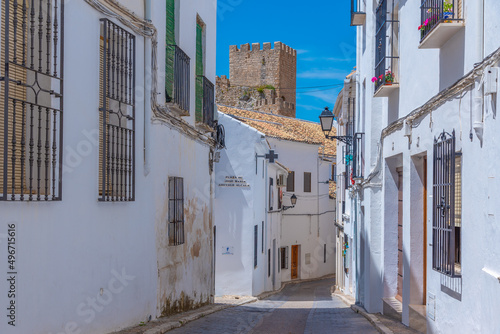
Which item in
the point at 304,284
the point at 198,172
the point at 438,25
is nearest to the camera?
the point at 438,25

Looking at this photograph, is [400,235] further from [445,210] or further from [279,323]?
[445,210]

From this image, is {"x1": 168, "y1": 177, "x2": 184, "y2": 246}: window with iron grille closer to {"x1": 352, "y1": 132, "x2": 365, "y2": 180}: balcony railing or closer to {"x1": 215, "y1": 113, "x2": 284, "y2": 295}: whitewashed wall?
{"x1": 352, "y1": 132, "x2": 365, "y2": 180}: balcony railing

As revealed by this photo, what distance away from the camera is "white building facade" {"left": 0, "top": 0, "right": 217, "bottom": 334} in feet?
18.8

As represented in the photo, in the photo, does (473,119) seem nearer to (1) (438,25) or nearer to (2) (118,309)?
(1) (438,25)

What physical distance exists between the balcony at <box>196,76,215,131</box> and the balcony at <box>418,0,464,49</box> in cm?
600

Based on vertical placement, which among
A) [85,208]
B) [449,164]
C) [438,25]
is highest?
[438,25]

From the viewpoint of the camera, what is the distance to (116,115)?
26.2 feet

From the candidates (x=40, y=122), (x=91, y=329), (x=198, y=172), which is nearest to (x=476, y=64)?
(x=40, y=122)

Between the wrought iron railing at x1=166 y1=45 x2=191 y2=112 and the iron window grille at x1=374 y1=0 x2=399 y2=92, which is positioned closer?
the wrought iron railing at x1=166 y1=45 x2=191 y2=112

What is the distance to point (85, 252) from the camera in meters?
6.91

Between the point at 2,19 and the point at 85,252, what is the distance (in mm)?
2604

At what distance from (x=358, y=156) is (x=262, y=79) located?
45.5 meters

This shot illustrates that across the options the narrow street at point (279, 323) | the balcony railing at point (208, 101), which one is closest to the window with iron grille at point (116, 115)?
the narrow street at point (279, 323)

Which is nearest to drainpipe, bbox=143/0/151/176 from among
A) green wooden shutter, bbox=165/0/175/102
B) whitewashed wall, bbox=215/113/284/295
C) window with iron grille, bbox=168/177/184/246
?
green wooden shutter, bbox=165/0/175/102
